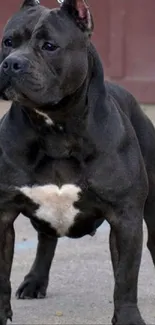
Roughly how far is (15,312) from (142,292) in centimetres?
80

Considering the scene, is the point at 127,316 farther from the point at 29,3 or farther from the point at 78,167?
the point at 29,3

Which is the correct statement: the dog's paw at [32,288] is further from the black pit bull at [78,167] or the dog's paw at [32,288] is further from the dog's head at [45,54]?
the dog's head at [45,54]

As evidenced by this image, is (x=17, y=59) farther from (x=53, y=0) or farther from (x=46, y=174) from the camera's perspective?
(x=53, y=0)

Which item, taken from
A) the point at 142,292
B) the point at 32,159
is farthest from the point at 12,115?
the point at 142,292

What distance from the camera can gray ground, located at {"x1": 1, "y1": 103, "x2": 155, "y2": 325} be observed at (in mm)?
6160

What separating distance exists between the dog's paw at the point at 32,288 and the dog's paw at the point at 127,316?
0.97 metres

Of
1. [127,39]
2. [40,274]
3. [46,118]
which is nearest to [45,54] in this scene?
[46,118]

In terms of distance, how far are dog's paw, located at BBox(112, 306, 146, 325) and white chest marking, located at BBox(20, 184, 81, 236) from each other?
0.50 m

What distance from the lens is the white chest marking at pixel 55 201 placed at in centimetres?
558

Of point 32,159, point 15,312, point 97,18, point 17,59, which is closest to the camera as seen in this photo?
point 17,59

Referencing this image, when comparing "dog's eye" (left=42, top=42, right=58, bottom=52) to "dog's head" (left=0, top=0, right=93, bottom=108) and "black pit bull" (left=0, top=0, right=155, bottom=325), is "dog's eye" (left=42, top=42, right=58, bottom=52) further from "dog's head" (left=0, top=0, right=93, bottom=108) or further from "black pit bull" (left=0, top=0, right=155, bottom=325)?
"black pit bull" (left=0, top=0, right=155, bottom=325)

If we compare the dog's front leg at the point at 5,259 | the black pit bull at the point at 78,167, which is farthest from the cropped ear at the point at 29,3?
the dog's front leg at the point at 5,259

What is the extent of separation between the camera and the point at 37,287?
21.5 ft

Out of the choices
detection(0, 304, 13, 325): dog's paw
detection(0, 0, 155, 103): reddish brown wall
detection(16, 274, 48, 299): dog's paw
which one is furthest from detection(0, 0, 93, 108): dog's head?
detection(0, 0, 155, 103): reddish brown wall
